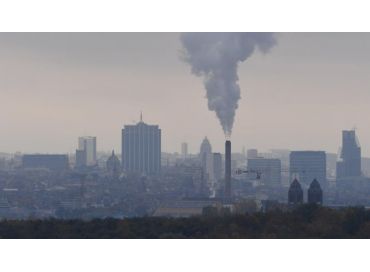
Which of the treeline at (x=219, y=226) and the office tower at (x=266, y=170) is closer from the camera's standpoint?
the treeline at (x=219, y=226)

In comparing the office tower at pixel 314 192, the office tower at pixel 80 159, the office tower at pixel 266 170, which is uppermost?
the office tower at pixel 80 159

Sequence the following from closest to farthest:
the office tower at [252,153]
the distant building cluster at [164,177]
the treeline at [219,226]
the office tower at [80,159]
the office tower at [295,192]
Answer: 1. the treeline at [219,226]
2. the office tower at [295,192]
3. the distant building cluster at [164,177]
4. the office tower at [252,153]
5. the office tower at [80,159]

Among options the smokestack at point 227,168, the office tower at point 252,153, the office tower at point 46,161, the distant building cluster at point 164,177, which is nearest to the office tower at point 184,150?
the distant building cluster at point 164,177

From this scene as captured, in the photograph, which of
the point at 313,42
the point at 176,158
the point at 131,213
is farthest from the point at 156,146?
the point at 313,42

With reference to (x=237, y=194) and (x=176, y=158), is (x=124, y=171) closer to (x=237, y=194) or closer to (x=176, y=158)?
(x=176, y=158)

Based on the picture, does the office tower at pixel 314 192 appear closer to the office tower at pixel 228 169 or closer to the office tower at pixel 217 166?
the office tower at pixel 228 169

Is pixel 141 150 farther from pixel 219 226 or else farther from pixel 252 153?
pixel 219 226

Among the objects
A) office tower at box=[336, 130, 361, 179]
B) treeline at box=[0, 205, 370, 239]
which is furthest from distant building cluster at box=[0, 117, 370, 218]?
treeline at box=[0, 205, 370, 239]
